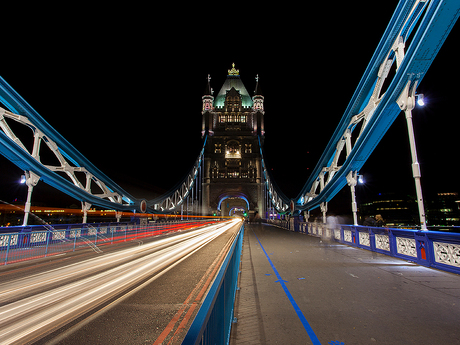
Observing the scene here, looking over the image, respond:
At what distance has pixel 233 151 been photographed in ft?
274

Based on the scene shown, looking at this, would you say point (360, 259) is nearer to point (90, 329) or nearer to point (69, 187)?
point (90, 329)

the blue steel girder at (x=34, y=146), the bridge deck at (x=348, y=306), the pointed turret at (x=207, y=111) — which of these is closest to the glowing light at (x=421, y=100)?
the bridge deck at (x=348, y=306)

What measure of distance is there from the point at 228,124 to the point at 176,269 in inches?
3188

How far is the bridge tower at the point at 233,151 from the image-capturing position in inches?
3036

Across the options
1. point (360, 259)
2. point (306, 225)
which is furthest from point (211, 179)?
point (360, 259)

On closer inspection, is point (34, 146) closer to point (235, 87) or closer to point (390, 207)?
point (235, 87)

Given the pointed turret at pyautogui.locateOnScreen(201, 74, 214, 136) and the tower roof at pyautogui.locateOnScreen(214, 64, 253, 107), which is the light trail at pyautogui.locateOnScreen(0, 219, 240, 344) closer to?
the pointed turret at pyautogui.locateOnScreen(201, 74, 214, 136)

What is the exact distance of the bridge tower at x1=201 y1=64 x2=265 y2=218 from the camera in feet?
253

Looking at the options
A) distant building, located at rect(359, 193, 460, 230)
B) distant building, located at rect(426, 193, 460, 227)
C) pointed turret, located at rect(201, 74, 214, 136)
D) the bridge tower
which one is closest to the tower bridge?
distant building, located at rect(359, 193, 460, 230)

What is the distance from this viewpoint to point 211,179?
255 ft

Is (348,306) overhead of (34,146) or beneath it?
beneath

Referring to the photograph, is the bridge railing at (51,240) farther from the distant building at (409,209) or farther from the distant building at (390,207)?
the distant building at (390,207)

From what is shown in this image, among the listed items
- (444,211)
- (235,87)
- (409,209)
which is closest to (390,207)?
(409,209)

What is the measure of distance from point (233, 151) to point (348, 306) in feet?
261
